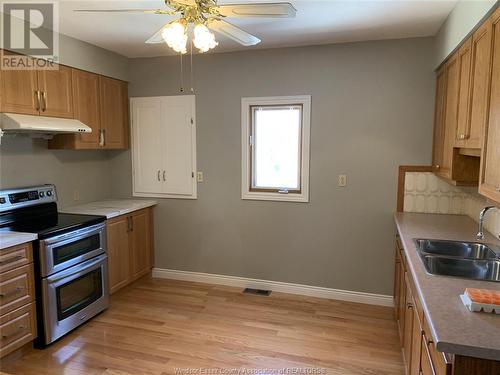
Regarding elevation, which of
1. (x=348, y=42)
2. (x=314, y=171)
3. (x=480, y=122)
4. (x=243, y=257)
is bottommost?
(x=243, y=257)

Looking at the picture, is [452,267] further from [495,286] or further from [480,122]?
[480,122]

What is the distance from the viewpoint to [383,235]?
3412mm

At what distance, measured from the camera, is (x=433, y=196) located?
127 inches

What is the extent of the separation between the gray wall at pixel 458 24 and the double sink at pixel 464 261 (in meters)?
1.31

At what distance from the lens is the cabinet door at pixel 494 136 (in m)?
1.66

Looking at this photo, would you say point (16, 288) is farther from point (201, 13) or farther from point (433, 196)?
point (433, 196)

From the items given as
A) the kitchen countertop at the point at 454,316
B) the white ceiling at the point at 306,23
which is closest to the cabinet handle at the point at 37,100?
the white ceiling at the point at 306,23

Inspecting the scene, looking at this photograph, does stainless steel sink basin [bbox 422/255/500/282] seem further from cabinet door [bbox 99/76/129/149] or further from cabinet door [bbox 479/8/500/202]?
cabinet door [bbox 99/76/129/149]

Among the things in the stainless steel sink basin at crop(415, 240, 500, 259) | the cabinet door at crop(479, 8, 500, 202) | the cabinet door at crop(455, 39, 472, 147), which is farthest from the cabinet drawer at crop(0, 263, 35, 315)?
the cabinet door at crop(455, 39, 472, 147)

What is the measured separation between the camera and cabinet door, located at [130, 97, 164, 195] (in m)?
3.99

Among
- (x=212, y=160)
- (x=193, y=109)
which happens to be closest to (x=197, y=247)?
(x=212, y=160)

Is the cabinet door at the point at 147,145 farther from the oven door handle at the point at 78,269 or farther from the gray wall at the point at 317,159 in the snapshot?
the oven door handle at the point at 78,269

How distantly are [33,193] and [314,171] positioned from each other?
8.43ft

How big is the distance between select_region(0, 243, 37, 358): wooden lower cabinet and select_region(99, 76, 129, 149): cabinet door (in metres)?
1.53
